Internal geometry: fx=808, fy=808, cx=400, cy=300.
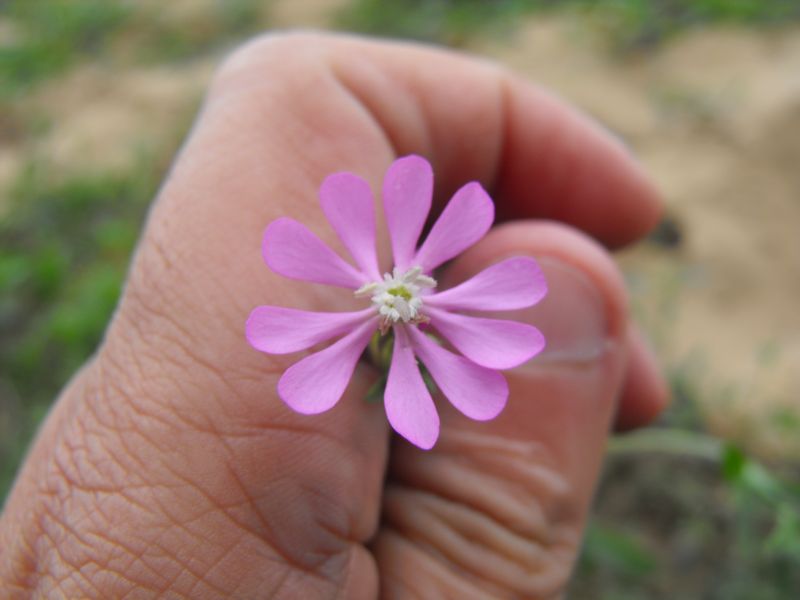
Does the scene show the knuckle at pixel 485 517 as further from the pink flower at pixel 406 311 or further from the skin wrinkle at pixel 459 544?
the pink flower at pixel 406 311

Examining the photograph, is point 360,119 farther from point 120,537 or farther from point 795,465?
point 795,465

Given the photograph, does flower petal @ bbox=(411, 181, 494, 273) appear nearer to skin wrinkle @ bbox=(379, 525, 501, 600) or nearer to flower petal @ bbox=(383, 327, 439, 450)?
flower petal @ bbox=(383, 327, 439, 450)

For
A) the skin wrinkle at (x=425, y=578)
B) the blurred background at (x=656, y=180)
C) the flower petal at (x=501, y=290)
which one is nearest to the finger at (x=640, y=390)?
the blurred background at (x=656, y=180)

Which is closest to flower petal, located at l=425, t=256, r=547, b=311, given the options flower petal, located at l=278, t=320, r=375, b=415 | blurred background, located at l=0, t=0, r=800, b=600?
flower petal, located at l=278, t=320, r=375, b=415

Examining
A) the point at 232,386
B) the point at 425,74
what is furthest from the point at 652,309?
the point at 232,386

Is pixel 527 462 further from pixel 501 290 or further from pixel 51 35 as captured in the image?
pixel 51 35

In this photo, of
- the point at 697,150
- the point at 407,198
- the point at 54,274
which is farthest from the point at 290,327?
the point at 697,150
